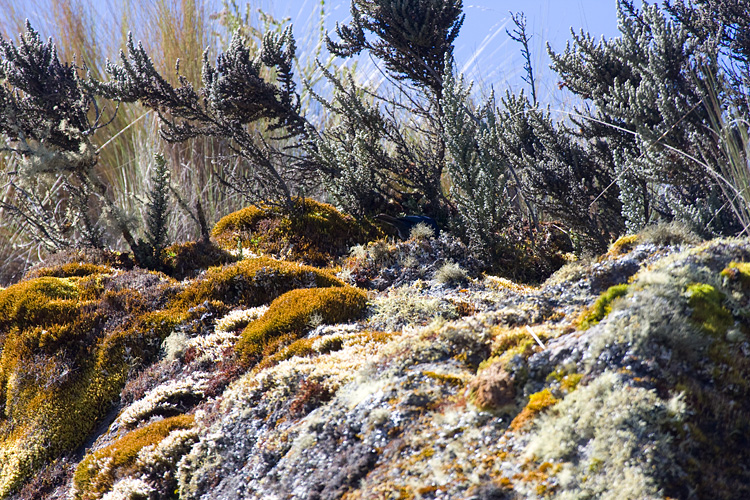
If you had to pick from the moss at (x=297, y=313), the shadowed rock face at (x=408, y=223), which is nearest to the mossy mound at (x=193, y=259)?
the moss at (x=297, y=313)

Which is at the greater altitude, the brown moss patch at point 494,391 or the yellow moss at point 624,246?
the yellow moss at point 624,246

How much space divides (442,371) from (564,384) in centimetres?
56

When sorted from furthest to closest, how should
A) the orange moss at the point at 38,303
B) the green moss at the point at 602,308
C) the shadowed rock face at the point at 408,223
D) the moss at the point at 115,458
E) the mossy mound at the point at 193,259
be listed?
the shadowed rock face at the point at 408,223, the mossy mound at the point at 193,259, the orange moss at the point at 38,303, the moss at the point at 115,458, the green moss at the point at 602,308

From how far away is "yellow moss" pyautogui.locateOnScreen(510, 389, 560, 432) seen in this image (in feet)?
5.69

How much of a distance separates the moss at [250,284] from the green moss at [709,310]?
2465mm

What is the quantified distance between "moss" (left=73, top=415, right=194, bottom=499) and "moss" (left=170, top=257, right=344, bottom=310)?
3.85 ft

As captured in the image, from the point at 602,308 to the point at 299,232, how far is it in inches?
132

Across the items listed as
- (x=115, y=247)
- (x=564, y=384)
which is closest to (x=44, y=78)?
(x=115, y=247)

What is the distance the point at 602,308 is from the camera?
207 cm

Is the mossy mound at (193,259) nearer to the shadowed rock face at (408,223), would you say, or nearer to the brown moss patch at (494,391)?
the shadowed rock face at (408,223)

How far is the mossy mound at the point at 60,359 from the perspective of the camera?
3146 millimetres

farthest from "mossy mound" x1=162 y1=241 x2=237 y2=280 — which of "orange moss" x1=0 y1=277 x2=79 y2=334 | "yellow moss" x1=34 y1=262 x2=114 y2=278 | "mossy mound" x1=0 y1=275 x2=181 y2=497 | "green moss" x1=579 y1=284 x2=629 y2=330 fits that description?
"green moss" x1=579 y1=284 x2=629 y2=330

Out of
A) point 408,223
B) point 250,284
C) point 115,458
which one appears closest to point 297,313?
point 250,284

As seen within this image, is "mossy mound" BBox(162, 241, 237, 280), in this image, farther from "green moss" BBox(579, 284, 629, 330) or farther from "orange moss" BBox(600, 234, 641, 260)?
"green moss" BBox(579, 284, 629, 330)
